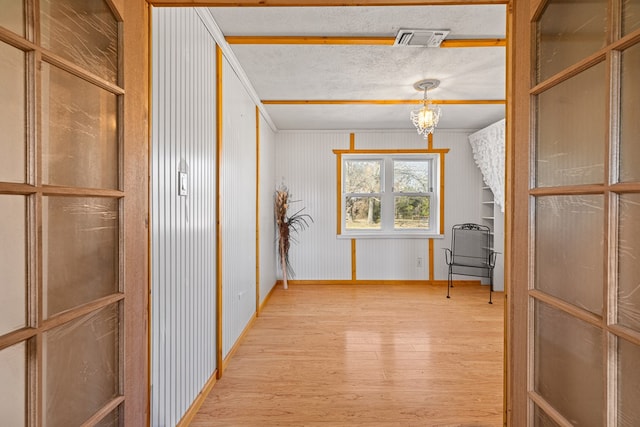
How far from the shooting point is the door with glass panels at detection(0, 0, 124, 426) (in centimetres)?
67

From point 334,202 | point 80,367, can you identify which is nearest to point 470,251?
point 334,202

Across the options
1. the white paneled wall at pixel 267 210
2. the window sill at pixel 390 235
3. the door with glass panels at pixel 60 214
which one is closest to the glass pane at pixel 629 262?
the door with glass panels at pixel 60 214

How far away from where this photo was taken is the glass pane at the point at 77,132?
0.75 m

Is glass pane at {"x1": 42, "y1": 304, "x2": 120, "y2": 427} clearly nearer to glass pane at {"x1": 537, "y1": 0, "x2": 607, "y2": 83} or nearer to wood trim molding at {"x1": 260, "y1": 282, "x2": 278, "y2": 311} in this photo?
glass pane at {"x1": 537, "y1": 0, "x2": 607, "y2": 83}

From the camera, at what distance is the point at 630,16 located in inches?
28.1

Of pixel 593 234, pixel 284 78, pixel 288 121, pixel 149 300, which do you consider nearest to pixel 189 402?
pixel 149 300

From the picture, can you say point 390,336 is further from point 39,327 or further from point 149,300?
point 39,327

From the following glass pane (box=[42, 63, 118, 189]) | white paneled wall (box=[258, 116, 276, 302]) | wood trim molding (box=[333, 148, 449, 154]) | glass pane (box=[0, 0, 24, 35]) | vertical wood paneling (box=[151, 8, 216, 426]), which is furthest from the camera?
wood trim molding (box=[333, 148, 449, 154])

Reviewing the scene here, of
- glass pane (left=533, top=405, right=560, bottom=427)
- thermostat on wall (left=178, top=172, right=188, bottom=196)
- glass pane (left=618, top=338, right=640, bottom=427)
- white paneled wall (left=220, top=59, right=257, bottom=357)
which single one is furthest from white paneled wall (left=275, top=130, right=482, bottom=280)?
glass pane (left=618, top=338, right=640, bottom=427)

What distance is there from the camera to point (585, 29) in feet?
2.75

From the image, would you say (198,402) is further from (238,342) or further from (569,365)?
(569,365)

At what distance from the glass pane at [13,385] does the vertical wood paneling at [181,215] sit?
0.77 metres

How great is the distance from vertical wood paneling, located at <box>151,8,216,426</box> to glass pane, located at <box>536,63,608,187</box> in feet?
4.95

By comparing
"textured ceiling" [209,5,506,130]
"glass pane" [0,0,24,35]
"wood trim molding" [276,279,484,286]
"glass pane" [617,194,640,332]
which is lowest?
"wood trim molding" [276,279,484,286]
